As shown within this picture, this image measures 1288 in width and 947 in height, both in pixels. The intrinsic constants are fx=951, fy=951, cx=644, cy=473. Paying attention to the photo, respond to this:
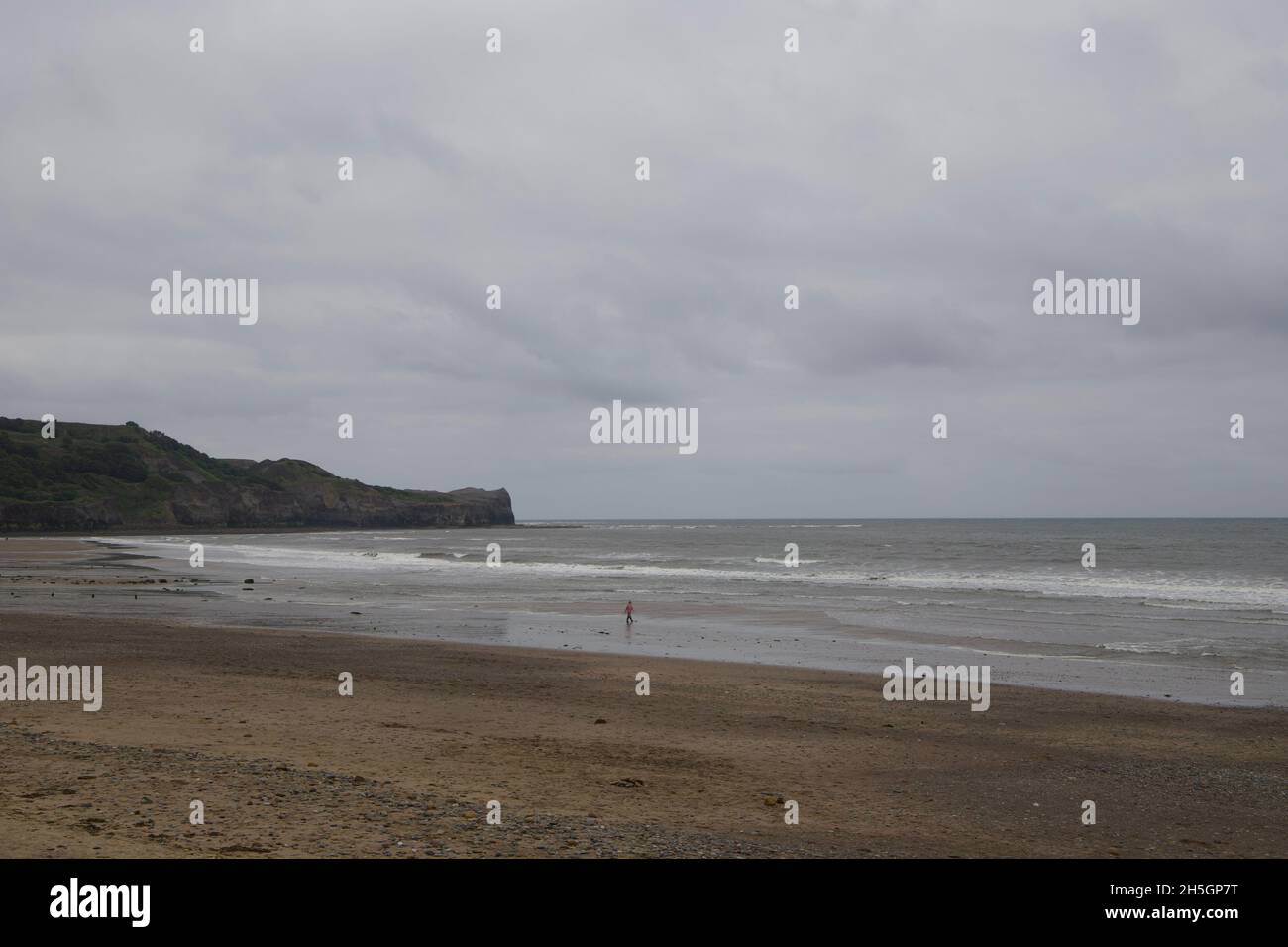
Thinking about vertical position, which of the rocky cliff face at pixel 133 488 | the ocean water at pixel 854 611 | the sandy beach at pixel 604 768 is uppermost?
the rocky cliff face at pixel 133 488

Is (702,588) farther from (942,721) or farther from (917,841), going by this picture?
(917,841)

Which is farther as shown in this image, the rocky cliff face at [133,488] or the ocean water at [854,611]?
the rocky cliff face at [133,488]

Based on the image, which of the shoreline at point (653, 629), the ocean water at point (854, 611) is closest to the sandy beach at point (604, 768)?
the shoreline at point (653, 629)

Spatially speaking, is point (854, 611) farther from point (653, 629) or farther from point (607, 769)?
point (607, 769)

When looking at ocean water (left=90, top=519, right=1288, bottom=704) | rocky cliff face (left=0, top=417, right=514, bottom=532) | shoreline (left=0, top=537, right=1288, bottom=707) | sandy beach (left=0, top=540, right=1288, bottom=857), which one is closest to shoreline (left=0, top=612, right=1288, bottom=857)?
sandy beach (left=0, top=540, right=1288, bottom=857)

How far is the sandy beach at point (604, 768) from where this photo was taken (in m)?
7.48

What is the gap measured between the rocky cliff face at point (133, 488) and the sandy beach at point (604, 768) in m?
132

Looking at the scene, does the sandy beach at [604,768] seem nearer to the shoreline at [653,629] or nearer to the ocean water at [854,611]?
the shoreline at [653,629]

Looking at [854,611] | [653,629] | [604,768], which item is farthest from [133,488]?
[604,768]

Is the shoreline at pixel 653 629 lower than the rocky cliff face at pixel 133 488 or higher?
lower

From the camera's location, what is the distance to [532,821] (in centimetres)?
796

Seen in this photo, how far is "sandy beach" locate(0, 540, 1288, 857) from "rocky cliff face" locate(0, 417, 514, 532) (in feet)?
432

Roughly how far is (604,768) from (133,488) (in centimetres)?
16076
